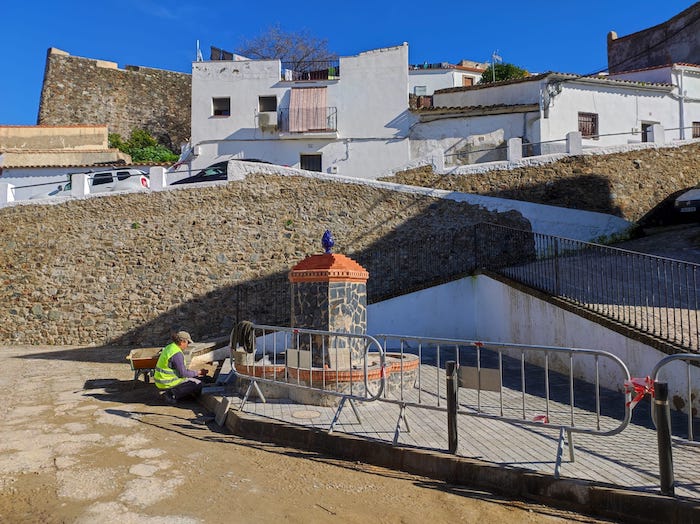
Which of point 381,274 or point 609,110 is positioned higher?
point 609,110

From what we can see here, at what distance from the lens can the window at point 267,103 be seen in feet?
75.3

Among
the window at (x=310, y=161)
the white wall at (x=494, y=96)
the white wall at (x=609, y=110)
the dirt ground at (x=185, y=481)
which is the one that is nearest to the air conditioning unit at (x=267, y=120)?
the window at (x=310, y=161)

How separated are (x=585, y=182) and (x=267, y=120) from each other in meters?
12.8

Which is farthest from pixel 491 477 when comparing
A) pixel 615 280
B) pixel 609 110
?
pixel 609 110

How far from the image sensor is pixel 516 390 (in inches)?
304

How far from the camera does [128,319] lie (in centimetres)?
1478

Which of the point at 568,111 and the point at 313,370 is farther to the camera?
the point at 568,111

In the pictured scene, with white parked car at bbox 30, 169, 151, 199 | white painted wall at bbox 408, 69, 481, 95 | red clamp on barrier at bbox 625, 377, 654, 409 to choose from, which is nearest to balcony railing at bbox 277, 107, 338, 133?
white parked car at bbox 30, 169, 151, 199

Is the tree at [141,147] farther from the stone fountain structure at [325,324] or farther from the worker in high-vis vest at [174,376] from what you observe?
the stone fountain structure at [325,324]

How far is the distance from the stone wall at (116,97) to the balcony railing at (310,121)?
537 inches

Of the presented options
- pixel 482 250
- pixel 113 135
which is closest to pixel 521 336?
pixel 482 250

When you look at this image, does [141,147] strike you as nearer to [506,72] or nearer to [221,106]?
[221,106]

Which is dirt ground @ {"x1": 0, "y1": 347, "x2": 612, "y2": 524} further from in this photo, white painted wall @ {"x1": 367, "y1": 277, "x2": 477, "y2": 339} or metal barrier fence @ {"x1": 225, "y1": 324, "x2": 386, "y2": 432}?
white painted wall @ {"x1": 367, "y1": 277, "x2": 477, "y2": 339}

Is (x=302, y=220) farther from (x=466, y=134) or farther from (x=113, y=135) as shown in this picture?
(x=113, y=135)
